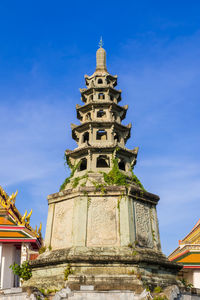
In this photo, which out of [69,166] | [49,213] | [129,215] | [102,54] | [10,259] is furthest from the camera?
[102,54]

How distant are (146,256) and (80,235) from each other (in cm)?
328

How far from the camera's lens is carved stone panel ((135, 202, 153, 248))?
16.6 metres

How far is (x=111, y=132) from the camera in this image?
70.9 ft

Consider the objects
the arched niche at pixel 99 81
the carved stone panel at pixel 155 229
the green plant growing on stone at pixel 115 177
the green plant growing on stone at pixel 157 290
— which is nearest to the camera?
the green plant growing on stone at pixel 157 290

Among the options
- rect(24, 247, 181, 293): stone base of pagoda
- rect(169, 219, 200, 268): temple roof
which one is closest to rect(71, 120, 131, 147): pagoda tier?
rect(24, 247, 181, 293): stone base of pagoda

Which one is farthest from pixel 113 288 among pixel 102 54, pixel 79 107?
pixel 102 54

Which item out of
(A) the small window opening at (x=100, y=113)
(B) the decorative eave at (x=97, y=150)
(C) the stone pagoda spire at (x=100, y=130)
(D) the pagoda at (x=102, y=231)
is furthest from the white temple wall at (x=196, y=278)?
(A) the small window opening at (x=100, y=113)

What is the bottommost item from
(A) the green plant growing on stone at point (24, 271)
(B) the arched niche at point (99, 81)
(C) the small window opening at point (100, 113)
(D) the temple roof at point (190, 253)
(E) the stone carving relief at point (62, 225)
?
(A) the green plant growing on stone at point (24, 271)

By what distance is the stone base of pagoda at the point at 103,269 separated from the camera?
561 inches

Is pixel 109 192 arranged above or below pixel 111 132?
below

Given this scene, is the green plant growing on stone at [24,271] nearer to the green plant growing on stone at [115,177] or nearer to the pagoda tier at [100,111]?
the green plant growing on stone at [115,177]

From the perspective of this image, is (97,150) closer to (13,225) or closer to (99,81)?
(99,81)

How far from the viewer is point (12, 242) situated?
22000 mm

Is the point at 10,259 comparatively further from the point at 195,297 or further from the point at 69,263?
the point at 195,297
